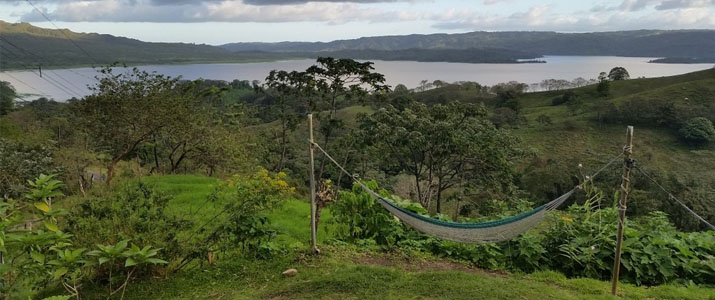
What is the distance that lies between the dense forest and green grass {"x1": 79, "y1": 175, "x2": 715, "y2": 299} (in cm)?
2

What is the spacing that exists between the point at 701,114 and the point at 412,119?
111 ft

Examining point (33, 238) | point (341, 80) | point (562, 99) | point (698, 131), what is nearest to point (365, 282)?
point (33, 238)

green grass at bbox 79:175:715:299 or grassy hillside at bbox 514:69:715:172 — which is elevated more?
green grass at bbox 79:175:715:299

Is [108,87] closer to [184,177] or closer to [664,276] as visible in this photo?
[184,177]

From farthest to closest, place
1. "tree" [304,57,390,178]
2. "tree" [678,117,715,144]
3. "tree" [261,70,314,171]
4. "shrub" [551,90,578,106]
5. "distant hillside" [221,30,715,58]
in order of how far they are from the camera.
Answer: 1. "distant hillside" [221,30,715,58]
2. "shrub" [551,90,578,106]
3. "tree" [678,117,715,144]
4. "tree" [261,70,314,171]
5. "tree" [304,57,390,178]

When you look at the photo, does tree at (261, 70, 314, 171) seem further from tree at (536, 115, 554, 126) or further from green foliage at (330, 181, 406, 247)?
tree at (536, 115, 554, 126)

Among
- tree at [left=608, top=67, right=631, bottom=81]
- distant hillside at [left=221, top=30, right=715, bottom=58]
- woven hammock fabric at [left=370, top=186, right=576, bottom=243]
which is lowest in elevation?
woven hammock fabric at [left=370, top=186, right=576, bottom=243]

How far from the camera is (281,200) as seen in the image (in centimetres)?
424

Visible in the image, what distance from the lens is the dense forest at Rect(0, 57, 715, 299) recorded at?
3.41 metres

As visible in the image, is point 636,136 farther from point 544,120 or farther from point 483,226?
point 483,226

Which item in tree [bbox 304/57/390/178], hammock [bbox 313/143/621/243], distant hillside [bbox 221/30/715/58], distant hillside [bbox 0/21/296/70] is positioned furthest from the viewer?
distant hillside [bbox 221/30/715/58]

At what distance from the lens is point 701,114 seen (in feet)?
112

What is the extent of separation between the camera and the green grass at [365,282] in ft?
10.8

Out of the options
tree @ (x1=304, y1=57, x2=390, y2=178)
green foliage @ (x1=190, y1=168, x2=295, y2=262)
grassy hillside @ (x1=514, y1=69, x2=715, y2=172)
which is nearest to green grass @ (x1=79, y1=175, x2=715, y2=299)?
green foliage @ (x1=190, y1=168, x2=295, y2=262)
